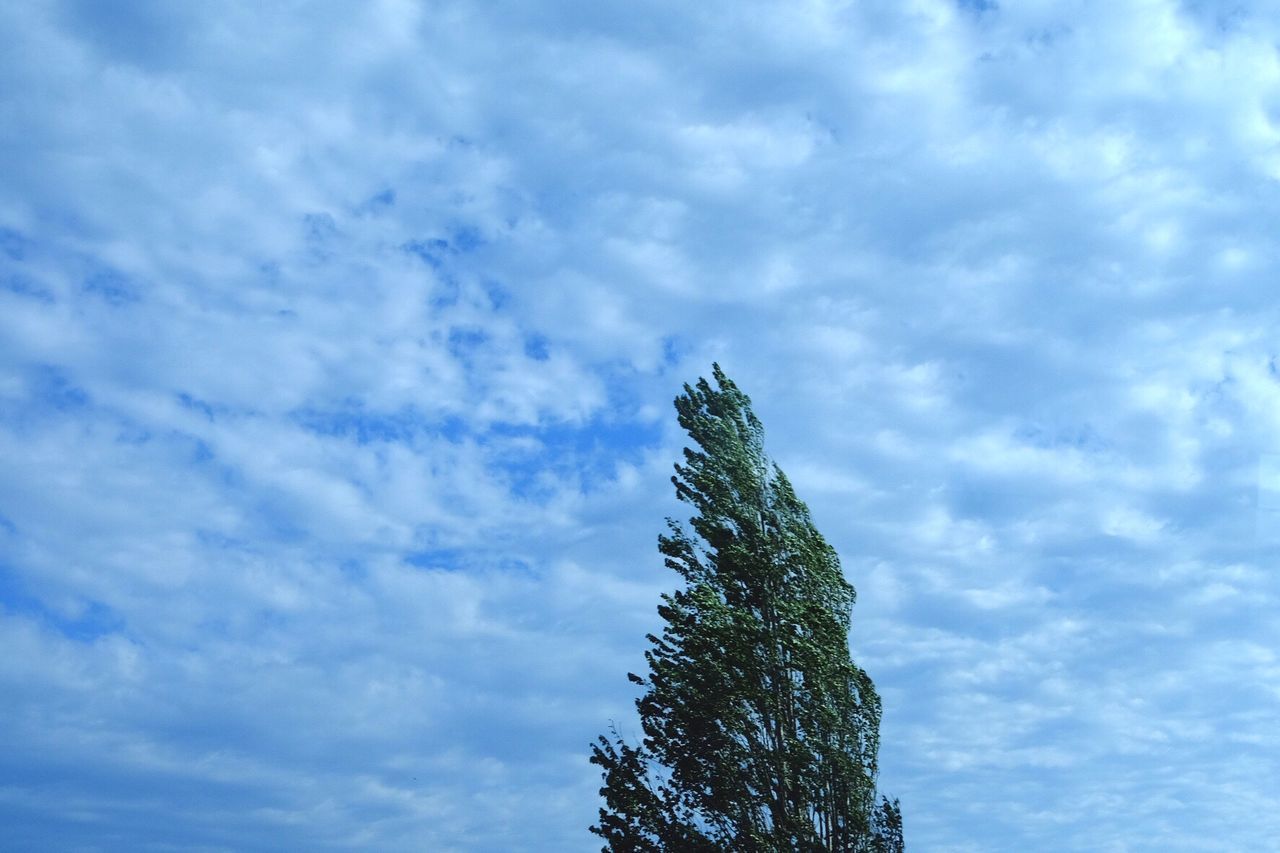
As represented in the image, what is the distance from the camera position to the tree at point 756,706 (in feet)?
75.4

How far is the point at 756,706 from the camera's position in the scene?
23906 millimetres

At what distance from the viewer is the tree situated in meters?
23.0

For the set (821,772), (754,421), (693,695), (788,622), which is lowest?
(821,772)

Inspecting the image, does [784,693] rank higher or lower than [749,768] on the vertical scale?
higher

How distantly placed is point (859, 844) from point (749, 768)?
2709 millimetres

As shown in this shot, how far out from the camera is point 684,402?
29.4 meters

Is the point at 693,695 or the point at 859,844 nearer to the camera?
the point at 859,844

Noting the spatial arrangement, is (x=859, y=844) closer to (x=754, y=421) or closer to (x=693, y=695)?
(x=693, y=695)

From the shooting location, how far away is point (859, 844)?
895 inches

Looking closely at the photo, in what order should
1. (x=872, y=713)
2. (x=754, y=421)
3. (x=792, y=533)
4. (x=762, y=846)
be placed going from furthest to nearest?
(x=754, y=421) → (x=792, y=533) → (x=872, y=713) → (x=762, y=846)

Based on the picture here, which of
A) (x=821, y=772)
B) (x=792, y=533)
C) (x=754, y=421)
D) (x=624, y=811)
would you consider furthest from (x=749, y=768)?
(x=754, y=421)

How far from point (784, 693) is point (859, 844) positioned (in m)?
3.42

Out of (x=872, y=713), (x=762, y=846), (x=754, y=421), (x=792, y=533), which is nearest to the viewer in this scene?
(x=762, y=846)

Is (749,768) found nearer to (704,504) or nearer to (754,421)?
(704,504)
